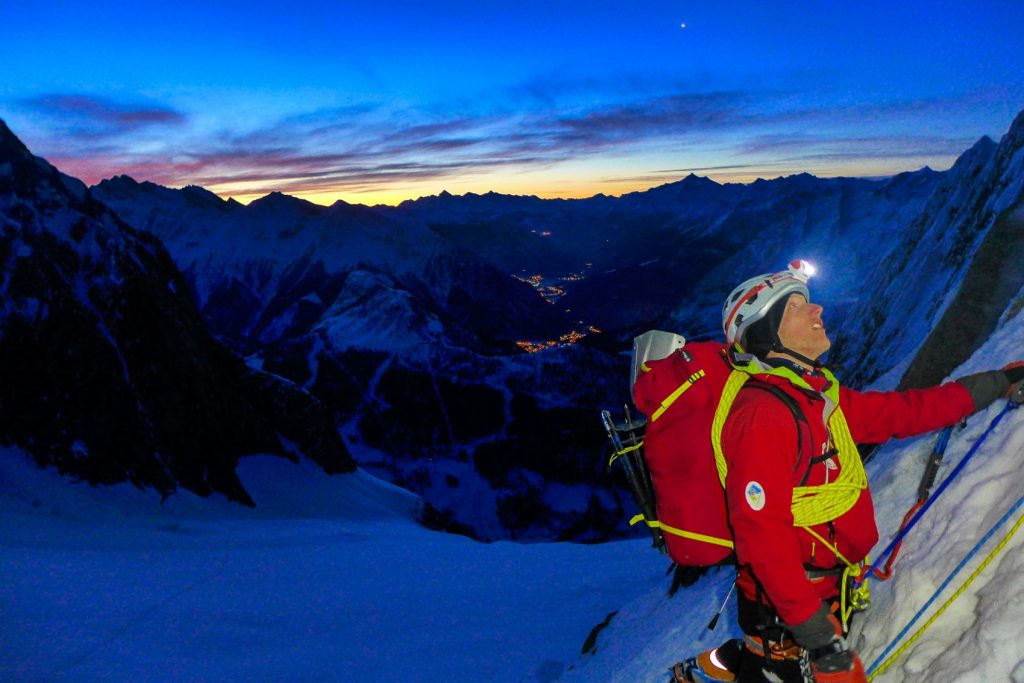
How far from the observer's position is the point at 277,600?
19.1 metres

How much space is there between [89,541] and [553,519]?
122m

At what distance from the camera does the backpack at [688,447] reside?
3.65m

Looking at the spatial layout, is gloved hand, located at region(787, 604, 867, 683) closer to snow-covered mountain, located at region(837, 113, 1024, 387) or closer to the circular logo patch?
the circular logo patch

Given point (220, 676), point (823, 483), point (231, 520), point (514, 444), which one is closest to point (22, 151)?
point (231, 520)

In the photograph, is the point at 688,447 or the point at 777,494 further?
the point at 688,447

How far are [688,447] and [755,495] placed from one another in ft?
1.72

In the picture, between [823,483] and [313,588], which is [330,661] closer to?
[313,588]

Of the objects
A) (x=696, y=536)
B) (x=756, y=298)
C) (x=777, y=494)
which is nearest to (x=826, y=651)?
(x=696, y=536)

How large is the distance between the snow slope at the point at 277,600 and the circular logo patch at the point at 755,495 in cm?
1069

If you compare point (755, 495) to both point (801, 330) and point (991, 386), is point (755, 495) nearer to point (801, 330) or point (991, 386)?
point (801, 330)

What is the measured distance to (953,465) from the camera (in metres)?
4.74

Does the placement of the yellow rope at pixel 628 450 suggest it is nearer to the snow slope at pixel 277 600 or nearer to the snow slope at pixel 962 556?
the snow slope at pixel 962 556

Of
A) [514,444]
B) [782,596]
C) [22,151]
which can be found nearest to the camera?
[782,596]

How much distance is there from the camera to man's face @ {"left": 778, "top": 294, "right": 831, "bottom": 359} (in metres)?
3.82
